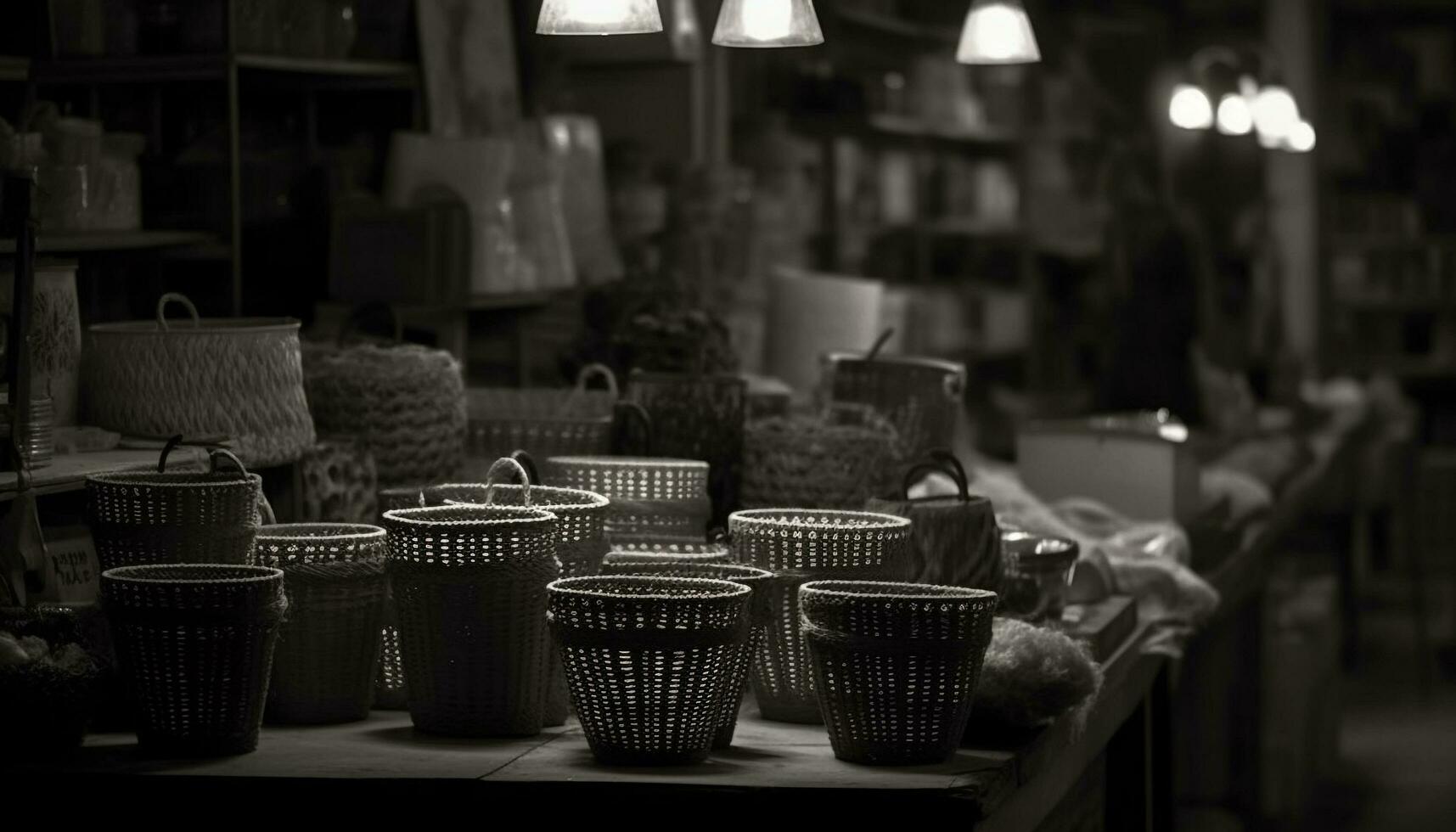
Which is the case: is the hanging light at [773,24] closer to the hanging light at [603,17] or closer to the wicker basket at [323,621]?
the hanging light at [603,17]

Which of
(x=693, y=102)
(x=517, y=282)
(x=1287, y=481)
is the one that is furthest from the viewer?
(x=1287, y=481)

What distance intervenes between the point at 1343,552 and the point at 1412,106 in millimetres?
3382

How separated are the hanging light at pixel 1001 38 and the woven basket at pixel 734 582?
145 cm

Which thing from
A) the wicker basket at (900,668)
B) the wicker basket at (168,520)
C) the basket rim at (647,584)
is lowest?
the wicker basket at (900,668)

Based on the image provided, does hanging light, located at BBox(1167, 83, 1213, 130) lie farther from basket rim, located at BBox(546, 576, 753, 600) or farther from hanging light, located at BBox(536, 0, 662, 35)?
basket rim, located at BBox(546, 576, 753, 600)

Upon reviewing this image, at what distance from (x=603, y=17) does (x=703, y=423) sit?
0.79m

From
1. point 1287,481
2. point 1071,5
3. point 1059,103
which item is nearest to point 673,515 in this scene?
point 1287,481

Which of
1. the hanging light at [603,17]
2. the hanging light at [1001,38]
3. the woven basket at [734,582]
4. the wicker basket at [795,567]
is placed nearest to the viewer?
the woven basket at [734,582]

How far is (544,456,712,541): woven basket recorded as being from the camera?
2.87 metres

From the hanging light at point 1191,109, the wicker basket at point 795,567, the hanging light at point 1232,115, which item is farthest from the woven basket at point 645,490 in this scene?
the hanging light at point 1232,115

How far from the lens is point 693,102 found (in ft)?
18.7

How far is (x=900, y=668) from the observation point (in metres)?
2.17

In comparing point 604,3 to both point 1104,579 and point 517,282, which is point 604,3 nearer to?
point 1104,579

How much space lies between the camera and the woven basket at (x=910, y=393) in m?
3.68
